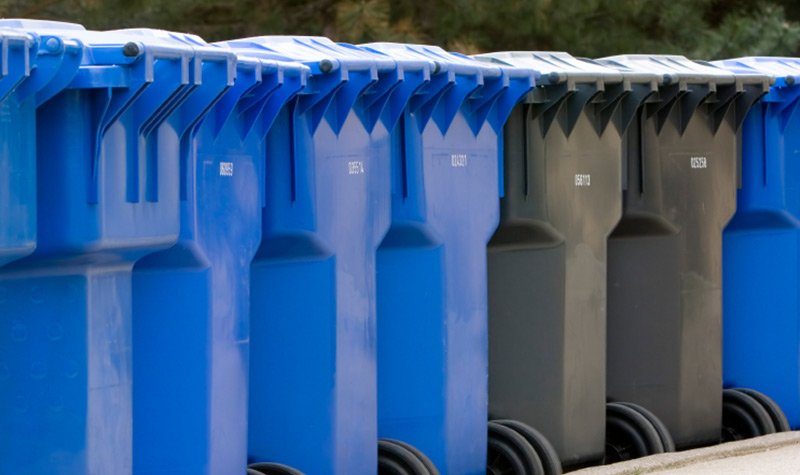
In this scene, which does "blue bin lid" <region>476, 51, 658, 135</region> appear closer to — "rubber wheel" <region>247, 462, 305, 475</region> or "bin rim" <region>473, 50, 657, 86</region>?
"bin rim" <region>473, 50, 657, 86</region>

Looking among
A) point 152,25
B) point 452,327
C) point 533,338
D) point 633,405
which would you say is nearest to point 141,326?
point 452,327

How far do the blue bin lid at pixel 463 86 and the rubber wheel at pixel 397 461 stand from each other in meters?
1.19

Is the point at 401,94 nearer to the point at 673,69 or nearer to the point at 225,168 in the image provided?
the point at 225,168

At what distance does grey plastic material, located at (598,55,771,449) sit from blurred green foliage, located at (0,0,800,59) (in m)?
9.45

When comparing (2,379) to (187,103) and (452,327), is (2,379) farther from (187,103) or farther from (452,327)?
(452,327)

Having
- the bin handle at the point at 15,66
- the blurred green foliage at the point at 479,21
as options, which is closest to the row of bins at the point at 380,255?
the bin handle at the point at 15,66

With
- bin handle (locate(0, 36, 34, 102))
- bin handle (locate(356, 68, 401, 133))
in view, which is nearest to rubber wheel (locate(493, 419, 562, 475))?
bin handle (locate(356, 68, 401, 133))

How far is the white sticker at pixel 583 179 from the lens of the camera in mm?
7836

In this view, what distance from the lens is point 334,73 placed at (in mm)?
6480

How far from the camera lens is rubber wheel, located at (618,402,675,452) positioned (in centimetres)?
821

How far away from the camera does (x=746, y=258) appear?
9.27 meters

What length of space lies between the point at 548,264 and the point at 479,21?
1129 centimetres

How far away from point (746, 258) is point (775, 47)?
1022cm

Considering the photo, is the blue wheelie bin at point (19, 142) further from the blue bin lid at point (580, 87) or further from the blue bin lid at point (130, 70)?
the blue bin lid at point (580, 87)
